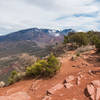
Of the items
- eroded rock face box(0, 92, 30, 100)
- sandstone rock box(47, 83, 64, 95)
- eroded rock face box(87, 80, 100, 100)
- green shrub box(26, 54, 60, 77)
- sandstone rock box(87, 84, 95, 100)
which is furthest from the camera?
green shrub box(26, 54, 60, 77)

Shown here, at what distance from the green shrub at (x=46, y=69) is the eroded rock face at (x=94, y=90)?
4784 mm

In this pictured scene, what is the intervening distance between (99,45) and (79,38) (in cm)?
1295

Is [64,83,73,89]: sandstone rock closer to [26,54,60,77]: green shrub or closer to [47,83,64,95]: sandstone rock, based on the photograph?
[47,83,64,95]: sandstone rock

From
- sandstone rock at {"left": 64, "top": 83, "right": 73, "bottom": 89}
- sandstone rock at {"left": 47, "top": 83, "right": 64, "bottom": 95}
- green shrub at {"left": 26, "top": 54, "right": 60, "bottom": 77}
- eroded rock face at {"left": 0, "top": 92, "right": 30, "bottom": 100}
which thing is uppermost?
green shrub at {"left": 26, "top": 54, "right": 60, "bottom": 77}

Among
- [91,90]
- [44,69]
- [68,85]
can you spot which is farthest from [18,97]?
[91,90]

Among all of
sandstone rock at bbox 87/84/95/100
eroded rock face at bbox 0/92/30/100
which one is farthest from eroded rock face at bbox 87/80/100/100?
eroded rock face at bbox 0/92/30/100

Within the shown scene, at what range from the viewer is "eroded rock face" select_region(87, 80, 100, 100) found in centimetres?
715

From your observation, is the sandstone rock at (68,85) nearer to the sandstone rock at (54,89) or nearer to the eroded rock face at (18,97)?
the sandstone rock at (54,89)

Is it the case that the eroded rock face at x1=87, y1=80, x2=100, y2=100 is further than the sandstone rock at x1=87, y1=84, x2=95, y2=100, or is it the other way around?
the sandstone rock at x1=87, y1=84, x2=95, y2=100

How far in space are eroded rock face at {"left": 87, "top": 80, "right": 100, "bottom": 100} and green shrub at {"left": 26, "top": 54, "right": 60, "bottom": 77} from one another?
15.7ft

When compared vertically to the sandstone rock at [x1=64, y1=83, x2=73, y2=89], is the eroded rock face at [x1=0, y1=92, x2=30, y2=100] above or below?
below

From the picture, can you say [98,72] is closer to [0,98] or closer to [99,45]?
[0,98]

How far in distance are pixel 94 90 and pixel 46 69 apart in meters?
5.99

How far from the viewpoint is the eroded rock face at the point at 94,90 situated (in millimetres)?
7152
